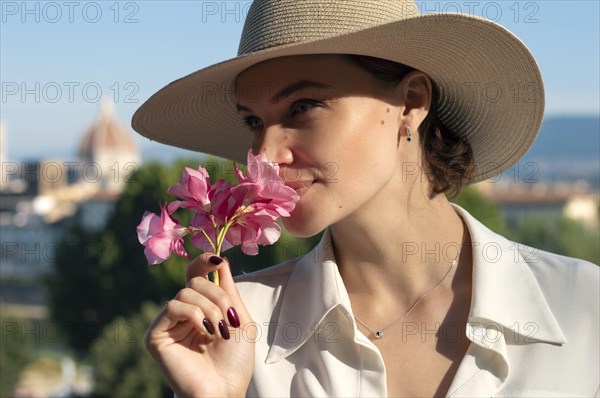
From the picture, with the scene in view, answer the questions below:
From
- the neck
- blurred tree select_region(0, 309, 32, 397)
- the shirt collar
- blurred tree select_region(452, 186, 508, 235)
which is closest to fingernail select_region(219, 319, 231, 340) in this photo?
the shirt collar

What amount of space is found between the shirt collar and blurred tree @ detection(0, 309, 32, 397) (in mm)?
37917

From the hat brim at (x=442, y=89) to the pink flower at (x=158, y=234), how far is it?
0.38 m

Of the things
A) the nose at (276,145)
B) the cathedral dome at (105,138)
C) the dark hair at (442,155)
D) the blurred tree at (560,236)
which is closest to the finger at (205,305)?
the nose at (276,145)

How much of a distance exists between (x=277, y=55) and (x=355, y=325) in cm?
60

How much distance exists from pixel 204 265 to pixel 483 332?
0.62 m

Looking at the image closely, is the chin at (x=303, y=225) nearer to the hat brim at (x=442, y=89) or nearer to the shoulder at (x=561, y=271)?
the hat brim at (x=442, y=89)

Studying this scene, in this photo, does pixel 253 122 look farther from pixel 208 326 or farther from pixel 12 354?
pixel 12 354

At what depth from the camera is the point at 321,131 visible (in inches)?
96.9

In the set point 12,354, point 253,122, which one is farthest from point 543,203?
point 253,122

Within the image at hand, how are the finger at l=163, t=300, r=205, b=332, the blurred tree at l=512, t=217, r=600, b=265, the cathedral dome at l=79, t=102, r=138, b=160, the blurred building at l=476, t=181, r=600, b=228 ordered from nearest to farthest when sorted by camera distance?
the finger at l=163, t=300, r=205, b=332
the blurred tree at l=512, t=217, r=600, b=265
the blurred building at l=476, t=181, r=600, b=228
the cathedral dome at l=79, t=102, r=138, b=160

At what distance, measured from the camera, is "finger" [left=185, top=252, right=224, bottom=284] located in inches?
90.7

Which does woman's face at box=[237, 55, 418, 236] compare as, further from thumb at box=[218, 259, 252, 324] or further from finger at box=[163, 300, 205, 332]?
finger at box=[163, 300, 205, 332]

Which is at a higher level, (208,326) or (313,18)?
(313,18)

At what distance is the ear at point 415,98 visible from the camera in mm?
2633
